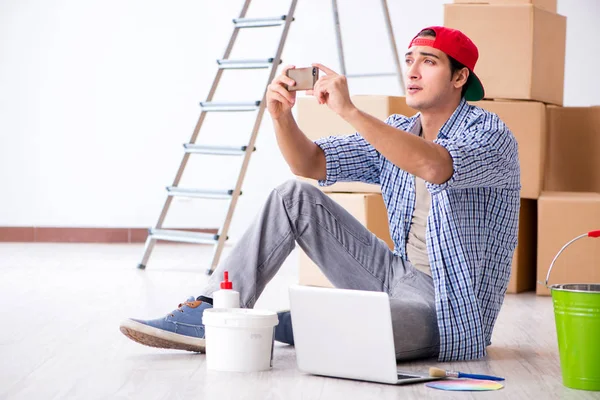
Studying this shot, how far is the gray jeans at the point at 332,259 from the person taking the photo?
2068 millimetres

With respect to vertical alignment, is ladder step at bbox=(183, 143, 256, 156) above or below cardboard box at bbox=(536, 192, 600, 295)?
above

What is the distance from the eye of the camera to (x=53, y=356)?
2.14 metres

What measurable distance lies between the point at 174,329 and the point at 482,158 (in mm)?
824

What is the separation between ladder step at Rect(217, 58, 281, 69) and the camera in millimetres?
4188

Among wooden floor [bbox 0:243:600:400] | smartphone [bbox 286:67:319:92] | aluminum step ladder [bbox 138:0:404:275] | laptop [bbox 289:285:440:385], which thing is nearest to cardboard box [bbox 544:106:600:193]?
wooden floor [bbox 0:243:600:400]

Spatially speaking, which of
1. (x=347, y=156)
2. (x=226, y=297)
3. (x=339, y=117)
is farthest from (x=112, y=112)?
(x=226, y=297)

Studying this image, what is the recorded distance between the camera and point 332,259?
2.17 meters

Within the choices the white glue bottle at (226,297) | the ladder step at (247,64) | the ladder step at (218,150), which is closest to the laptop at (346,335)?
the white glue bottle at (226,297)

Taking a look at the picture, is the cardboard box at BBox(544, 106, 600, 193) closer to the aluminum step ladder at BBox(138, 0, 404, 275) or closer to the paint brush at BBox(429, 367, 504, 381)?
the aluminum step ladder at BBox(138, 0, 404, 275)

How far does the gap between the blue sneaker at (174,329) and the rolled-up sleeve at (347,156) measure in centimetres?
→ 50

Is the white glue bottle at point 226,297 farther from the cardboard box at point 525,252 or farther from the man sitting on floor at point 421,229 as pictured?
the cardboard box at point 525,252

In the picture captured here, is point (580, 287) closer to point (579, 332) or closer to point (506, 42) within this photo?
point (579, 332)

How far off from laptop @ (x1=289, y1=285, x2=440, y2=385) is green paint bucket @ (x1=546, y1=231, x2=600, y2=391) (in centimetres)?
28

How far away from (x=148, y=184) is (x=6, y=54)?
4.13 feet
